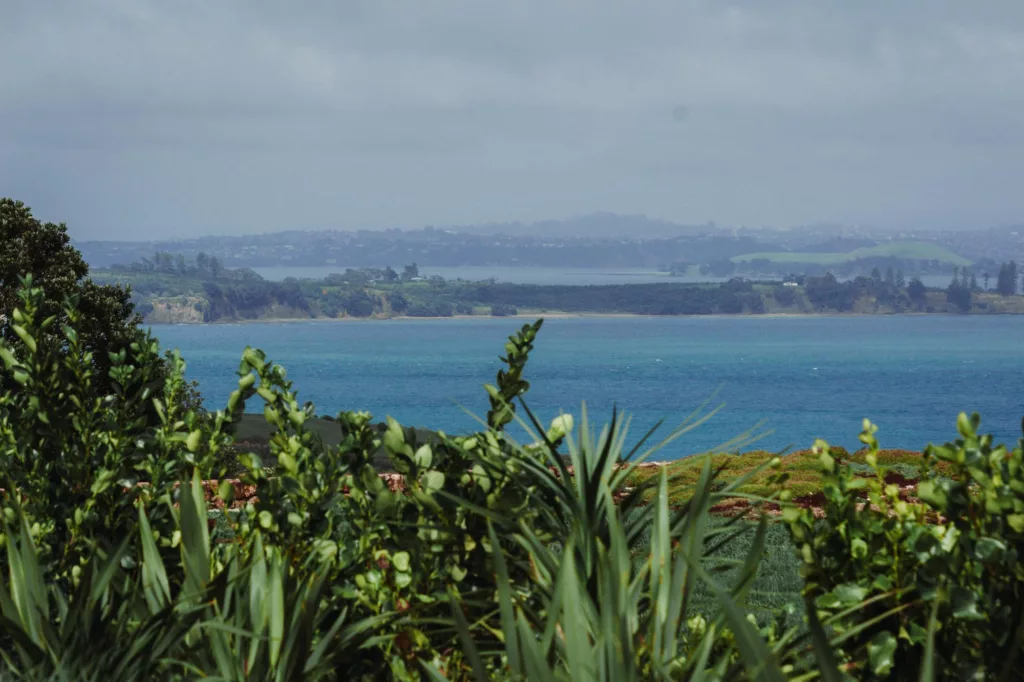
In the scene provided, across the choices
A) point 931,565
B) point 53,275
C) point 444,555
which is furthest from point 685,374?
point 931,565

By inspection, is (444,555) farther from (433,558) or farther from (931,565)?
(931,565)

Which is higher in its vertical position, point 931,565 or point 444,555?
point 931,565

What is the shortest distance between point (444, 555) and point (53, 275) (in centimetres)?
1587

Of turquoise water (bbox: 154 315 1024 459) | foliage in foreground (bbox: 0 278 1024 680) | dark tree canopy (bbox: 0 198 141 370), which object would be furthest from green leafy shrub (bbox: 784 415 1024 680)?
turquoise water (bbox: 154 315 1024 459)

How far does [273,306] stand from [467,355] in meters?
49.1

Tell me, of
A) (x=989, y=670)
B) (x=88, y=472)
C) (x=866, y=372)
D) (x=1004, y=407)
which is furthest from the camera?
(x=866, y=372)

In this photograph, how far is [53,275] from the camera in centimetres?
1831

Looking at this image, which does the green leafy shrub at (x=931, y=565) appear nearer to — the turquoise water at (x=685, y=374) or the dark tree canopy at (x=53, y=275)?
the dark tree canopy at (x=53, y=275)

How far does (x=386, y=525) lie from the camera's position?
165 inches


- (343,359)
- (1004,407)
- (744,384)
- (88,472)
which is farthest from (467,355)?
(88,472)

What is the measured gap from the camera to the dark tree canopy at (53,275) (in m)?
18.0

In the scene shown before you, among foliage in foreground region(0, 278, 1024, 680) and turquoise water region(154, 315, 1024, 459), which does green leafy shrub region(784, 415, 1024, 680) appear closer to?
foliage in foreground region(0, 278, 1024, 680)

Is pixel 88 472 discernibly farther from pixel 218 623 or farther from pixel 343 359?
pixel 343 359

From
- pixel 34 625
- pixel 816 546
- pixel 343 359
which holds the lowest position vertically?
pixel 343 359
